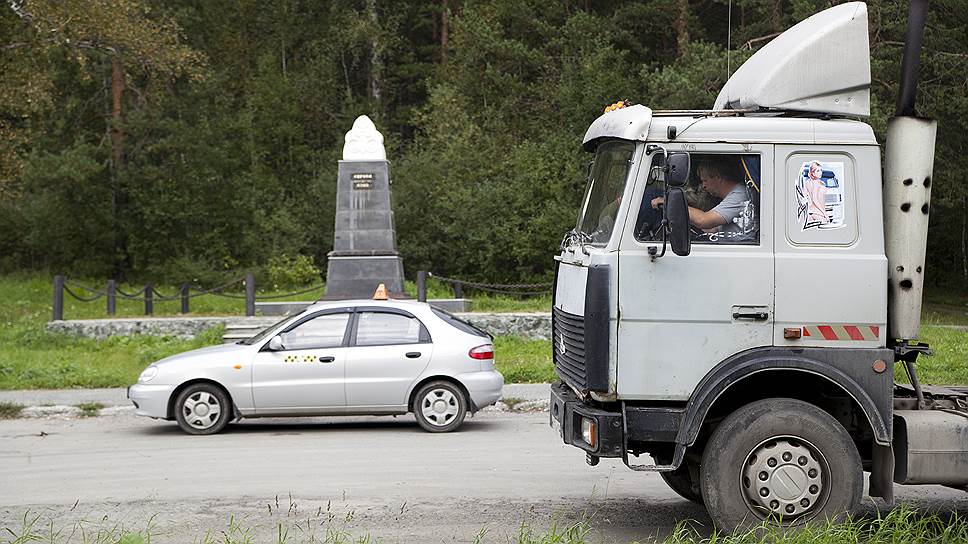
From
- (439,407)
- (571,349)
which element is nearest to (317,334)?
(439,407)

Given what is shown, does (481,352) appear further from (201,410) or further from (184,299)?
(184,299)

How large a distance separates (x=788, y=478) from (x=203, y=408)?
7.37 m

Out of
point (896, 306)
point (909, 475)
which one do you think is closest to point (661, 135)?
point (896, 306)

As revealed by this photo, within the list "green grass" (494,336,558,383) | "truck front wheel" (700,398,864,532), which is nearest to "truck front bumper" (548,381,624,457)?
"truck front wheel" (700,398,864,532)

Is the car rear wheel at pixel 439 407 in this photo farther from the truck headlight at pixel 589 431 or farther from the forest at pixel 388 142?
the forest at pixel 388 142

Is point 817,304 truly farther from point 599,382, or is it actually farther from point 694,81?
point 694,81

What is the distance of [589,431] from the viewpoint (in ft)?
23.1

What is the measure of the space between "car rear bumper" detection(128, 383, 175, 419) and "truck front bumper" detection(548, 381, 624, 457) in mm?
6128

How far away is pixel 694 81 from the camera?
31.9 m

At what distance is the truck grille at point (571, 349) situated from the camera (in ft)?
23.1

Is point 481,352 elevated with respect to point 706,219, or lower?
lower

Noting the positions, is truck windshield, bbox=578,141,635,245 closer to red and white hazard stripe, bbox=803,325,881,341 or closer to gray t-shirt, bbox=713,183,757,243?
gray t-shirt, bbox=713,183,757,243

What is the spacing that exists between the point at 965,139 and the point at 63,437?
2898 centimetres

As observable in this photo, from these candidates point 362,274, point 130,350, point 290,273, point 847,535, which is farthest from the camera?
point 290,273
